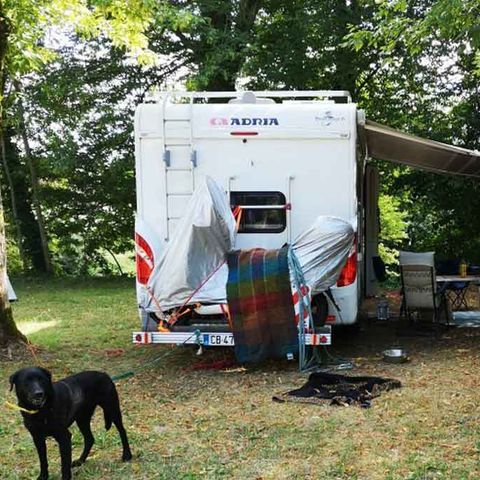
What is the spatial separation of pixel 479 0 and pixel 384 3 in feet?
9.70

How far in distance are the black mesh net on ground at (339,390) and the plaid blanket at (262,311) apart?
482mm

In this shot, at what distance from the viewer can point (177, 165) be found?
6.70 m

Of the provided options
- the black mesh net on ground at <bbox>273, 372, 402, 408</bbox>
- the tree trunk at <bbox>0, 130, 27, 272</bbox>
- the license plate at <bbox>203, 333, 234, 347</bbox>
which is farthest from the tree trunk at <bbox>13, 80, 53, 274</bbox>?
the black mesh net on ground at <bbox>273, 372, 402, 408</bbox>

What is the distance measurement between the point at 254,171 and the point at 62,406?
347cm

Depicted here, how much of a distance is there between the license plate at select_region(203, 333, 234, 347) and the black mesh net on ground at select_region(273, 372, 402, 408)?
0.82 m

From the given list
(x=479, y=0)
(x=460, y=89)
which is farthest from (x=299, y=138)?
(x=460, y=89)

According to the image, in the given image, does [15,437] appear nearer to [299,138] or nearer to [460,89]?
[299,138]

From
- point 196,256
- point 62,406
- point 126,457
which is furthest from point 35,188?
point 62,406

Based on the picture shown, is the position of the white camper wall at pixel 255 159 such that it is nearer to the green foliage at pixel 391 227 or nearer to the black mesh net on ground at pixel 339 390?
the black mesh net on ground at pixel 339 390

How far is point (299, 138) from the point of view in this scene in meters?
6.56

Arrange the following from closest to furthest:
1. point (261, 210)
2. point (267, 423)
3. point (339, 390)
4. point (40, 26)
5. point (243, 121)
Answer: point (267, 423) → point (339, 390) → point (243, 121) → point (261, 210) → point (40, 26)

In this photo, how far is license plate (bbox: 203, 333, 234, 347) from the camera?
20.3ft

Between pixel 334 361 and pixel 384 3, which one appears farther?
pixel 384 3

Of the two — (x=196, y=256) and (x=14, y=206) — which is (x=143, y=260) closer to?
(x=196, y=256)
